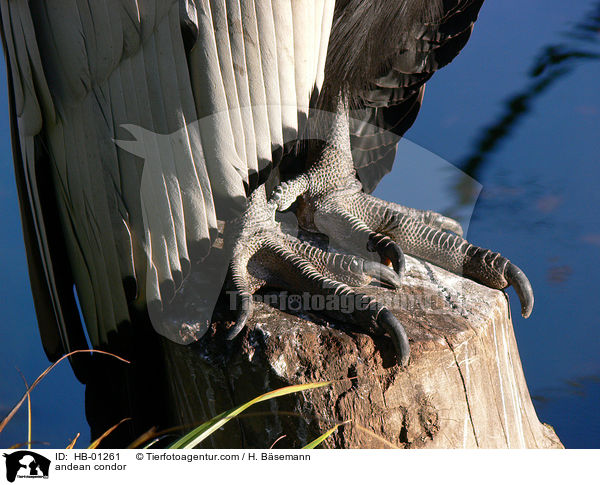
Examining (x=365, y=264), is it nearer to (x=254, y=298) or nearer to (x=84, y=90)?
(x=254, y=298)

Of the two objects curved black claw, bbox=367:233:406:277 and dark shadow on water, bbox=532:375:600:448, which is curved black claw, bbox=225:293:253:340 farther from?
dark shadow on water, bbox=532:375:600:448

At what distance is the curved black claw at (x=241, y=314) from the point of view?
1.11 metres

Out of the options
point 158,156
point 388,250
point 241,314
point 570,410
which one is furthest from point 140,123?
point 570,410

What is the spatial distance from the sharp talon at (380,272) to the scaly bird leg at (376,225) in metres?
0.05

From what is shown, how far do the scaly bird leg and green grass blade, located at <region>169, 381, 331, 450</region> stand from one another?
0.40 meters

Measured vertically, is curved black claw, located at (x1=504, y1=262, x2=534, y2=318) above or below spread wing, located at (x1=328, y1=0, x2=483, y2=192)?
below

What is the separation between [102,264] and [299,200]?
636mm

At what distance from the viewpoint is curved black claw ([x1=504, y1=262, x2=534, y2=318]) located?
124cm

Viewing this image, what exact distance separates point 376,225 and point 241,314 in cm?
51

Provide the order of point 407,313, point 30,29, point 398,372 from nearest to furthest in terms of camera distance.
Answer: point 30,29 → point 398,372 → point 407,313

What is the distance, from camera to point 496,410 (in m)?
1.19

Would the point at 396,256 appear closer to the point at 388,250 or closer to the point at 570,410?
the point at 388,250

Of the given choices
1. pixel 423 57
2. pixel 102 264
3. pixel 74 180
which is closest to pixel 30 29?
pixel 74 180
